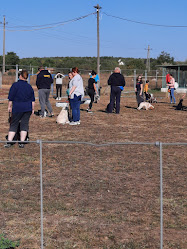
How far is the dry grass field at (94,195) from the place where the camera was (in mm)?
4621

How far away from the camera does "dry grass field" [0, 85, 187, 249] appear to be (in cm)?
462

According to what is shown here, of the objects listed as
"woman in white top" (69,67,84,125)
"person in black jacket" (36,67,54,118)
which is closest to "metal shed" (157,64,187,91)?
"person in black jacket" (36,67,54,118)

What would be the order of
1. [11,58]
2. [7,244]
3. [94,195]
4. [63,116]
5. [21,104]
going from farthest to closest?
[11,58], [63,116], [21,104], [94,195], [7,244]

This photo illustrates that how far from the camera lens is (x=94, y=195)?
6059mm

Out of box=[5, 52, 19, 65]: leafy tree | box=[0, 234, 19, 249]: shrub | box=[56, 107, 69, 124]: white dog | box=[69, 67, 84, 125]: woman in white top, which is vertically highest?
box=[5, 52, 19, 65]: leafy tree

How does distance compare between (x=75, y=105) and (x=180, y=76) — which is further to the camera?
(x=180, y=76)

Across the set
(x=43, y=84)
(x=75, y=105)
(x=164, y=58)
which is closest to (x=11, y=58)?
(x=164, y=58)

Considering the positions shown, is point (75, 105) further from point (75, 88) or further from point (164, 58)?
point (164, 58)

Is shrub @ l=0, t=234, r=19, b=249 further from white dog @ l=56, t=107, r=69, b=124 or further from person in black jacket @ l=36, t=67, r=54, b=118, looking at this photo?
person in black jacket @ l=36, t=67, r=54, b=118

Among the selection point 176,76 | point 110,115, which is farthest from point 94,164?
point 176,76

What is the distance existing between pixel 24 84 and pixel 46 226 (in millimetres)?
4618

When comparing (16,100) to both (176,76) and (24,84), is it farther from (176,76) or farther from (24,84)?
→ (176,76)

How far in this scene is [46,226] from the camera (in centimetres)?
488

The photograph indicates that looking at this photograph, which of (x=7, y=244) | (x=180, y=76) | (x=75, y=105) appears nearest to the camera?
(x=7, y=244)
